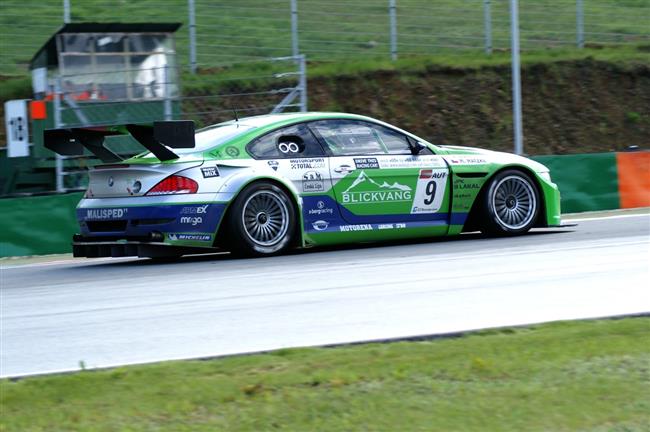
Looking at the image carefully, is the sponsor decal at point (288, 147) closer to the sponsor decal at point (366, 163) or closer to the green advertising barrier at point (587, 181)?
the sponsor decal at point (366, 163)

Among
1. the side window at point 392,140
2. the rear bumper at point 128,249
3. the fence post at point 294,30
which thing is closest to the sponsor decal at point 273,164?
the rear bumper at point 128,249

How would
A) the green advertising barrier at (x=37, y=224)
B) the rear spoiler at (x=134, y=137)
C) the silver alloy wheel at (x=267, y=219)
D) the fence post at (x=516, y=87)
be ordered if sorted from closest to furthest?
the rear spoiler at (x=134, y=137), the silver alloy wheel at (x=267, y=219), the green advertising barrier at (x=37, y=224), the fence post at (x=516, y=87)

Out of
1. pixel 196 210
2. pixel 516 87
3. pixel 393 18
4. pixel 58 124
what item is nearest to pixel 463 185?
pixel 196 210

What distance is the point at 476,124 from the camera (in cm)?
2338

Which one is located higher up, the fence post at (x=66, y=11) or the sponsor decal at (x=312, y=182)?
the fence post at (x=66, y=11)

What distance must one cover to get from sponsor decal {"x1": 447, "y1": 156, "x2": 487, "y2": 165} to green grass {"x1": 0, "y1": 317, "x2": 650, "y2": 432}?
5401mm

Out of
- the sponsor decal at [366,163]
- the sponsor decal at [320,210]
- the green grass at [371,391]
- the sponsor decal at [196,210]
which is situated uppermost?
the sponsor decal at [366,163]

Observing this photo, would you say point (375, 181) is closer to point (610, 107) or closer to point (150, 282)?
point (150, 282)

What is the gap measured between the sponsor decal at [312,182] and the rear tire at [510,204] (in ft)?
6.15

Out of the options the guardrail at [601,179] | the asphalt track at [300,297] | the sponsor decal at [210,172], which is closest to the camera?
the asphalt track at [300,297]

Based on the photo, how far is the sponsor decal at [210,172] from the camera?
10000 millimetres

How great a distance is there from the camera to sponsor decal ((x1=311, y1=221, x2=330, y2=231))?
1051cm

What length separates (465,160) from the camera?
11281 millimetres

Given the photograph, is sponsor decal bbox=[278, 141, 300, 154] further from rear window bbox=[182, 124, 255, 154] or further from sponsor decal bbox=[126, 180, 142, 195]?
sponsor decal bbox=[126, 180, 142, 195]
